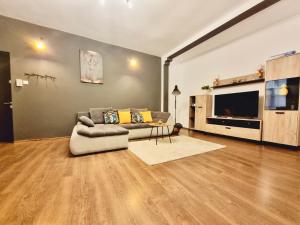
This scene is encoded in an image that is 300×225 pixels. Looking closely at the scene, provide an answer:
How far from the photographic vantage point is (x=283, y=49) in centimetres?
309

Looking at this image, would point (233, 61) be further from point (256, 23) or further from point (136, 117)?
point (136, 117)

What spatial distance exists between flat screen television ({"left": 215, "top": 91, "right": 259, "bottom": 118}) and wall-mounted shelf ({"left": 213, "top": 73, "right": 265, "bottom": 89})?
341mm

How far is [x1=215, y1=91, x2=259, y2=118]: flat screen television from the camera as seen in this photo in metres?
3.44

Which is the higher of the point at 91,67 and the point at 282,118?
the point at 91,67

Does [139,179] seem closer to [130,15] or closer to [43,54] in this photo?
[130,15]

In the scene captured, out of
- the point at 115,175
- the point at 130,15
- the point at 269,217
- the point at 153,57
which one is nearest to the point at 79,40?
the point at 130,15

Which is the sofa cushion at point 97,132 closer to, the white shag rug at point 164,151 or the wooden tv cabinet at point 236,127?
the white shag rug at point 164,151

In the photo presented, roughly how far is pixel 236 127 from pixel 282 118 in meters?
0.91

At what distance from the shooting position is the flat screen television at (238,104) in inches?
135

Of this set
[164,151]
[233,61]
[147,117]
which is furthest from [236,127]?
[147,117]

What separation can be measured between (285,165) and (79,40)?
523 centimetres

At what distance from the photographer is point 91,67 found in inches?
165

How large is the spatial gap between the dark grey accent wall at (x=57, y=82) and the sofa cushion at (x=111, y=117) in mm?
683

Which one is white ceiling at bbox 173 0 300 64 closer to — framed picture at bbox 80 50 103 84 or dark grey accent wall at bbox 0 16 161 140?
dark grey accent wall at bbox 0 16 161 140
